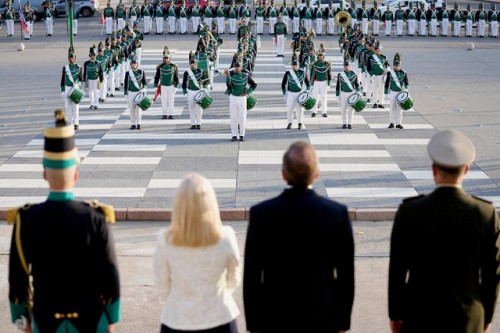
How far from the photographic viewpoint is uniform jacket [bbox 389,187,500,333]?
18.9ft

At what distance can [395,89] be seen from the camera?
21.4 meters

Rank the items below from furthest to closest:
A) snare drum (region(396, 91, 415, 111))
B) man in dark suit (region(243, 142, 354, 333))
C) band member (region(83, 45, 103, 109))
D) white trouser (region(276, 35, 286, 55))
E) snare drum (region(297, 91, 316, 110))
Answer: white trouser (region(276, 35, 286, 55)) → band member (region(83, 45, 103, 109)) → snare drum (region(396, 91, 415, 111)) → snare drum (region(297, 91, 316, 110)) → man in dark suit (region(243, 142, 354, 333))

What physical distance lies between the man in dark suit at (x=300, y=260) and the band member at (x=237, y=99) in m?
13.8

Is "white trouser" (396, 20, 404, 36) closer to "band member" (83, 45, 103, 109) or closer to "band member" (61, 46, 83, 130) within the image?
"band member" (83, 45, 103, 109)

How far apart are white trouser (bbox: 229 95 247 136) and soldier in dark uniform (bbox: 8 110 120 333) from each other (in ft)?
44.9

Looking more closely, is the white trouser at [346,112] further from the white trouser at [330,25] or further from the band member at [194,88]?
the white trouser at [330,25]

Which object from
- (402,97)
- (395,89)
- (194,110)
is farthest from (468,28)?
(194,110)

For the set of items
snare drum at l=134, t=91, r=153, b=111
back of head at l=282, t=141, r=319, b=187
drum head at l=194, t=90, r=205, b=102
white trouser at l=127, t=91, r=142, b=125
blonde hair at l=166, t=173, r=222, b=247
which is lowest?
white trouser at l=127, t=91, r=142, b=125

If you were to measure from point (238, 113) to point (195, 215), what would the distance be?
1413 centimetres

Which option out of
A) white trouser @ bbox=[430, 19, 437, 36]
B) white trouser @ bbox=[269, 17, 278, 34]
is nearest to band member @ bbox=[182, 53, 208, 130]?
white trouser @ bbox=[269, 17, 278, 34]

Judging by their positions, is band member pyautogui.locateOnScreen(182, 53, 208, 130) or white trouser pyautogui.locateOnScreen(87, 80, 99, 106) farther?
white trouser pyautogui.locateOnScreen(87, 80, 99, 106)

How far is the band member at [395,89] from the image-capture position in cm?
2120

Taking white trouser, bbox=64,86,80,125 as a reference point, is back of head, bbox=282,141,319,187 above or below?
above

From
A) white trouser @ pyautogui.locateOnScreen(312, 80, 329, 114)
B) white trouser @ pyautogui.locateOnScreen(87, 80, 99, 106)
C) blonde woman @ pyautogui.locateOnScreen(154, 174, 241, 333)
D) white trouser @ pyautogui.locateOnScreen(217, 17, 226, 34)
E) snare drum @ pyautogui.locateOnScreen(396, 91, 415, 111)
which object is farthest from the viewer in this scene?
white trouser @ pyautogui.locateOnScreen(217, 17, 226, 34)
